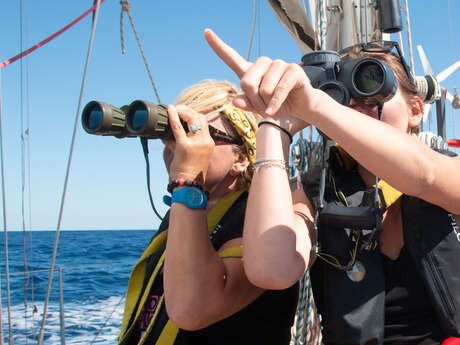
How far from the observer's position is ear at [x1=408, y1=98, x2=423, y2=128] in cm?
109

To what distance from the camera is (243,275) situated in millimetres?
1065

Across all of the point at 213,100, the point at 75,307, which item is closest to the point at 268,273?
the point at 213,100

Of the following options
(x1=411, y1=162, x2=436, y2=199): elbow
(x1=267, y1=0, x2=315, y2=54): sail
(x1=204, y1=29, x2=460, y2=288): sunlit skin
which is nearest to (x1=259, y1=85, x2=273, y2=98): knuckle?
(x1=204, y1=29, x2=460, y2=288): sunlit skin

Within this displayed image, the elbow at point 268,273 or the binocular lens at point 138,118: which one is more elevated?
the binocular lens at point 138,118

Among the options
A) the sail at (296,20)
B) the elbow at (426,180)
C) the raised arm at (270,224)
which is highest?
the sail at (296,20)

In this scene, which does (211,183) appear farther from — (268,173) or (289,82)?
(289,82)

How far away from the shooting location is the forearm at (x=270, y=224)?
2.92ft

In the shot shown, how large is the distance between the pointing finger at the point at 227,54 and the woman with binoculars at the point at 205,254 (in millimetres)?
285

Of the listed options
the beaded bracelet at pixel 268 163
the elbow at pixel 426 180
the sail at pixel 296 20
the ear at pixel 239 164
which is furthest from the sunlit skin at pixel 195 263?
the sail at pixel 296 20

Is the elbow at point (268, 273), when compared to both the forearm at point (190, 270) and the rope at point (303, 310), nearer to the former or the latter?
the forearm at point (190, 270)

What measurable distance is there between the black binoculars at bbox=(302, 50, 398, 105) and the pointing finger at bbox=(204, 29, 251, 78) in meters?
0.16

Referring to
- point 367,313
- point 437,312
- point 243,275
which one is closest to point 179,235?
point 243,275

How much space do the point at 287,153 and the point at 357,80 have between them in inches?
7.4

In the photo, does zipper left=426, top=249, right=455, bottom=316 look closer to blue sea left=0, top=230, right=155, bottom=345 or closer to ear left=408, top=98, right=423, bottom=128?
ear left=408, top=98, right=423, bottom=128
